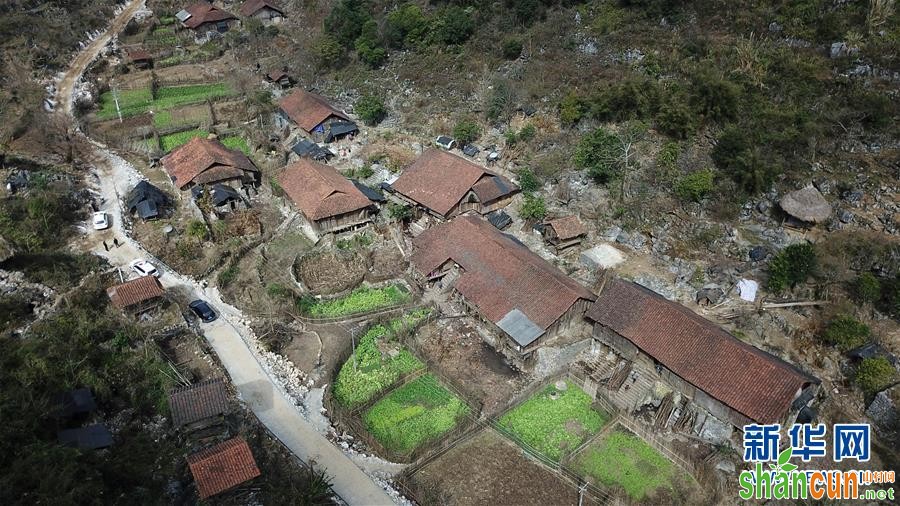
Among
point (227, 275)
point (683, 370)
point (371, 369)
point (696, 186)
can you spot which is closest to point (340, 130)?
point (227, 275)

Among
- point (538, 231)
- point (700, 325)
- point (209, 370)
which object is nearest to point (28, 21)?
point (209, 370)

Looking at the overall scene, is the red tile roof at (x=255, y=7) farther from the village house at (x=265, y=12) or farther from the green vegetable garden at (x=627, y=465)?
the green vegetable garden at (x=627, y=465)

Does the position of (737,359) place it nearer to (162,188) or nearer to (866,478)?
(866,478)

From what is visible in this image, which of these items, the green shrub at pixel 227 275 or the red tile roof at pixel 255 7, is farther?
the red tile roof at pixel 255 7

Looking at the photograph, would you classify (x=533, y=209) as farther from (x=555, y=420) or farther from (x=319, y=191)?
(x=555, y=420)

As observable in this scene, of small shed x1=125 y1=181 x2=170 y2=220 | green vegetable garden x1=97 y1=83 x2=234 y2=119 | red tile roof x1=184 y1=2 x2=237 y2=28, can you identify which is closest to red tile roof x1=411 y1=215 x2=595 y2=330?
small shed x1=125 y1=181 x2=170 y2=220

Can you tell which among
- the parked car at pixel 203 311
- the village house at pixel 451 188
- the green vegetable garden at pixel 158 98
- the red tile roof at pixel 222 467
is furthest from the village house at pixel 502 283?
the green vegetable garden at pixel 158 98
